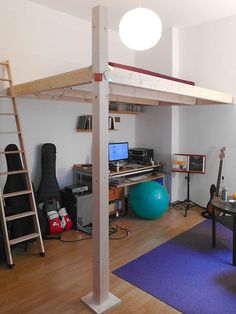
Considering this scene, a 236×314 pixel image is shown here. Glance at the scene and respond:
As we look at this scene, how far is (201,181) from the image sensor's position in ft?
15.3

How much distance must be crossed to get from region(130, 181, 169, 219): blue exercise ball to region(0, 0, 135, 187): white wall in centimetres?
108

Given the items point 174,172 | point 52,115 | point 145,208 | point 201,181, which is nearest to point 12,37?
point 52,115

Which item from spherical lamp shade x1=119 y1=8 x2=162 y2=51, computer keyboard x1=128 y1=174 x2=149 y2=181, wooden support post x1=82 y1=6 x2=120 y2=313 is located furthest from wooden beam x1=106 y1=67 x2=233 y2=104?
computer keyboard x1=128 y1=174 x2=149 y2=181

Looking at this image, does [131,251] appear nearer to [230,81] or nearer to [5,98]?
[5,98]

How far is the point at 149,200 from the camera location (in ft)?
12.9

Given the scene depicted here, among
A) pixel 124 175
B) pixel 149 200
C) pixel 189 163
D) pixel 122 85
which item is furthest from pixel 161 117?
pixel 122 85

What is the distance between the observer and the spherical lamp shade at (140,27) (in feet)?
8.00

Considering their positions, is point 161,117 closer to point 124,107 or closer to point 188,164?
point 124,107

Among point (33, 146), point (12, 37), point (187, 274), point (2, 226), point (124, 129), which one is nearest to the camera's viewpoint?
point (187, 274)

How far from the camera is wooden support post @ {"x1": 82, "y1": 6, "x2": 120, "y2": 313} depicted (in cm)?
202

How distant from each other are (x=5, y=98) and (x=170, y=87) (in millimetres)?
2110

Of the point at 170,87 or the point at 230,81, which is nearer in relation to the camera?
the point at 170,87

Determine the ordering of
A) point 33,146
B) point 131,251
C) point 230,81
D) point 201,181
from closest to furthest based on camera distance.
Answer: point 131,251 → point 33,146 → point 230,81 → point 201,181

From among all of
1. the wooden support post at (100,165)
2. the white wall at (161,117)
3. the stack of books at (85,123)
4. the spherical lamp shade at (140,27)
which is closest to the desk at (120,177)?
the white wall at (161,117)
